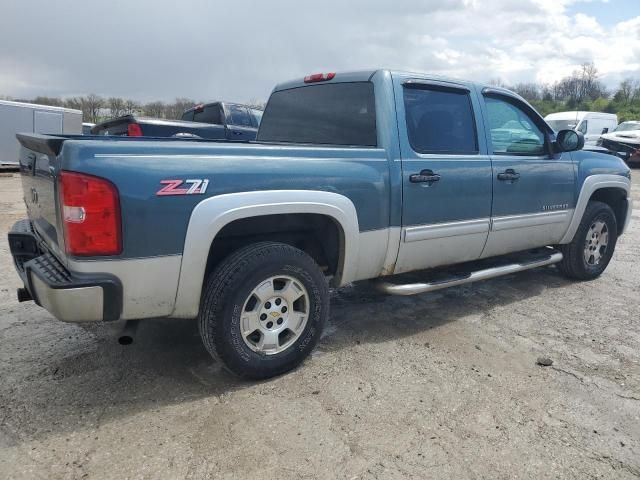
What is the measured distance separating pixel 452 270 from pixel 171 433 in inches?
109

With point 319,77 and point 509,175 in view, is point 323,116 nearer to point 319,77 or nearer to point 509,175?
point 319,77

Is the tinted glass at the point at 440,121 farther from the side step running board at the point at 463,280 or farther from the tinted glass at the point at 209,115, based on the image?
the tinted glass at the point at 209,115

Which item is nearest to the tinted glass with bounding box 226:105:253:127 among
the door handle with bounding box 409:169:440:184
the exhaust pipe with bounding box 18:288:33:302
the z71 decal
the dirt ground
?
the dirt ground

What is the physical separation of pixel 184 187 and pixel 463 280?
2360mm

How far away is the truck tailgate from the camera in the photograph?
8.49 feet

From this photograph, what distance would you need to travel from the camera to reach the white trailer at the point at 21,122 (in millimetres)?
15414

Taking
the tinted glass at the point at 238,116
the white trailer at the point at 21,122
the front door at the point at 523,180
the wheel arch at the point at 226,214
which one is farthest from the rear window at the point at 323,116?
the white trailer at the point at 21,122

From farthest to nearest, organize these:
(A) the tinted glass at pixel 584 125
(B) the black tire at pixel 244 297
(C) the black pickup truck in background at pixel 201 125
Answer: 1. (A) the tinted glass at pixel 584 125
2. (C) the black pickup truck in background at pixel 201 125
3. (B) the black tire at pixel 244 297

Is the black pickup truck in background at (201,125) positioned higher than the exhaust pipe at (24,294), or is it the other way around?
the black pickup truck in background at (201,125)

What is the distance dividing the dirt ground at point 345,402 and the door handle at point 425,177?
3.75 feet

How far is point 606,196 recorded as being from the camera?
18.1 feet

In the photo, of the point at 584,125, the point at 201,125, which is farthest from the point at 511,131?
the point at 584,125

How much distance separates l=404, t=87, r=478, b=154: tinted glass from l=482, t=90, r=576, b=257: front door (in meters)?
0.23

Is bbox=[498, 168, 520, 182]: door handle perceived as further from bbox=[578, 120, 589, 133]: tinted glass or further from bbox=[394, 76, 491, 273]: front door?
bbox=[578, 120, 589, 133]: tinted glass
